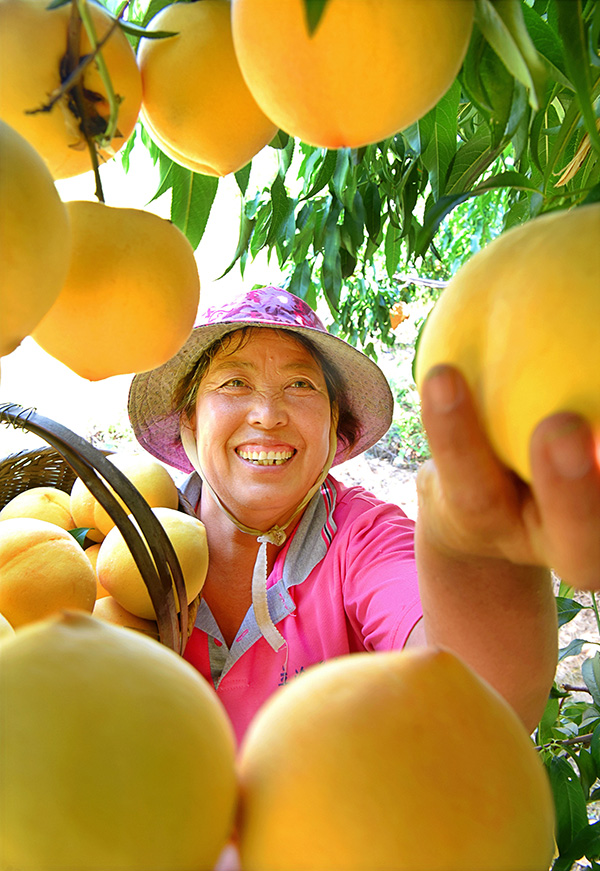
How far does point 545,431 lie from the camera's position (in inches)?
9.8

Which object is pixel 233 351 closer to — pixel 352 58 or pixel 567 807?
pixel 567 807

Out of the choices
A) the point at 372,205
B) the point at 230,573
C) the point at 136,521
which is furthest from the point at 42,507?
the point at 372,205

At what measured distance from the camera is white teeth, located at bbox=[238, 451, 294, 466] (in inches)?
60.2

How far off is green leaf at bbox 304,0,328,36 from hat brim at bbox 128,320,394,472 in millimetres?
1091

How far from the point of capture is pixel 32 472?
147cm

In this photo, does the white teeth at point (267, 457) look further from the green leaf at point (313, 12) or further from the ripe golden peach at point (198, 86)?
the green leaf at point (313, 12)

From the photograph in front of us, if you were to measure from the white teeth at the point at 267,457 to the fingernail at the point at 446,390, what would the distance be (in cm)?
124

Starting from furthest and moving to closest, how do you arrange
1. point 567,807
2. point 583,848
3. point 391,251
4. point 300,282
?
point 300,282 → point 391,251 → point 567,807 → point 583,848

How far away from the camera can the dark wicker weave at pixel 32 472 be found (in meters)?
1.38

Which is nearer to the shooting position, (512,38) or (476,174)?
(512,38)

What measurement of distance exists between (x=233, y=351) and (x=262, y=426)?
0.61 ft

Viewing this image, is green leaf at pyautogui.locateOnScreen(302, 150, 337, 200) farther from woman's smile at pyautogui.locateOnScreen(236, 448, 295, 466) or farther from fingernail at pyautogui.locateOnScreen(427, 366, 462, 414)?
woman's smile at pyautogui.locateOnScreen(236, 448, 295, 466)

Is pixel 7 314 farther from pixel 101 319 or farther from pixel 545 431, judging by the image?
pixel 545 431

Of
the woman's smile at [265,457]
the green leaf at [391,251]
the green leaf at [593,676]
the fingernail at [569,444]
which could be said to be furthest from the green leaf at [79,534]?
the fingernail at [569,444]
